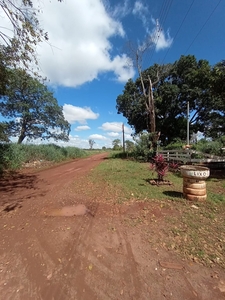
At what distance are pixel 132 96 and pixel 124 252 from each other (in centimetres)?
2126

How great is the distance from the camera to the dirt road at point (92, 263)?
179 cm

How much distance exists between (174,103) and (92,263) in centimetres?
2082

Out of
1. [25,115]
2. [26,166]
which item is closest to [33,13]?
[26,166]

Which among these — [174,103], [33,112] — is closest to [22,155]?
[33,112]

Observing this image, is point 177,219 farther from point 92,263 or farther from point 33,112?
point 33,112

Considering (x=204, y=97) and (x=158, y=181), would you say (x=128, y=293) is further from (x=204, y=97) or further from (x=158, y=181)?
(x=204, y=97)

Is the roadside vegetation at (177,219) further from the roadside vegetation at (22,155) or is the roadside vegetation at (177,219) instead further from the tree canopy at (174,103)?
the tree canopy at (174,103)

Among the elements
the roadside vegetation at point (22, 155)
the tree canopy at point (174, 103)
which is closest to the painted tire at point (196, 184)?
the roadside vegetation at point (22, 155)

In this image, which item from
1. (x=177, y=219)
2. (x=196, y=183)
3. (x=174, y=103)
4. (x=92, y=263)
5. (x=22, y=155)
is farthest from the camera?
(x=174, y=103)

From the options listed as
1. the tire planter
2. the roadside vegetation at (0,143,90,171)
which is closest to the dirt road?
the tire planter

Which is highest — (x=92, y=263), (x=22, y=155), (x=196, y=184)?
(x=22, y=155)

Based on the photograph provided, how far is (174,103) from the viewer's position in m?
19.9

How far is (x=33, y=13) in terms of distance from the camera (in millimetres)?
4168

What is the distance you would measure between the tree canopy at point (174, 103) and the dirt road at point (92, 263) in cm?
1784
